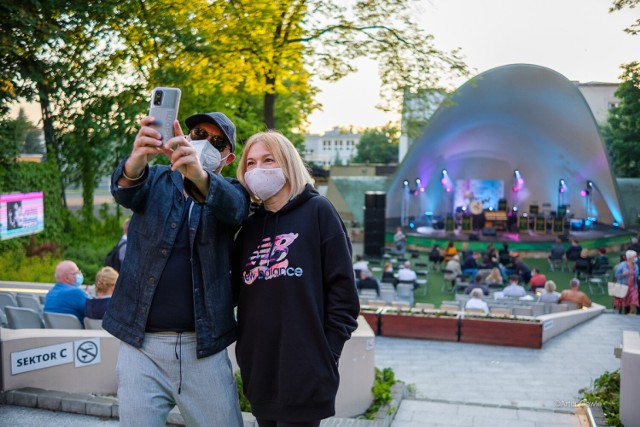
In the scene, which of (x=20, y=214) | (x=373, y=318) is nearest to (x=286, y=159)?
(x=373, y=318)

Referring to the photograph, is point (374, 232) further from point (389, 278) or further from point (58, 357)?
point (58, 357)

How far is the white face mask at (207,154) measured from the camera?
7.86ft

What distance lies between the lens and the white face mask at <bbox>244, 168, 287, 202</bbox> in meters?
2.44

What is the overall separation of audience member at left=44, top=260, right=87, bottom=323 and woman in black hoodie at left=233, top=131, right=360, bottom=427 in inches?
162

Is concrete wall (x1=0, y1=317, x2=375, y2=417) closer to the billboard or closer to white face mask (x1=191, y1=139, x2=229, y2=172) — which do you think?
white face mask (x1=191, y1=139, x2=229, y2=172)

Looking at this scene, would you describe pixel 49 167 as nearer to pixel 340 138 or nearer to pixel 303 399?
pixel 303 399

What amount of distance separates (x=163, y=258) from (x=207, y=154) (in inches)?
16.7

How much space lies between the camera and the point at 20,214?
14.8 metres

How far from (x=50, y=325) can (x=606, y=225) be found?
35.1 m

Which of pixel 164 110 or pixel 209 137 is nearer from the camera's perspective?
pixel 164 110

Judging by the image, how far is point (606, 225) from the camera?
117ft

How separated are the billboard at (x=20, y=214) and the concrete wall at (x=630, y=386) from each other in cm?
1256

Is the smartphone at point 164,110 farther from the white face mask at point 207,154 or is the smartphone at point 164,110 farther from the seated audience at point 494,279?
the seated audience at point 494,279

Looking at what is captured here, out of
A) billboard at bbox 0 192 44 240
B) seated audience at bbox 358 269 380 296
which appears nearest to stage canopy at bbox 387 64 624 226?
seated audience at bbox 358 269 380 296
